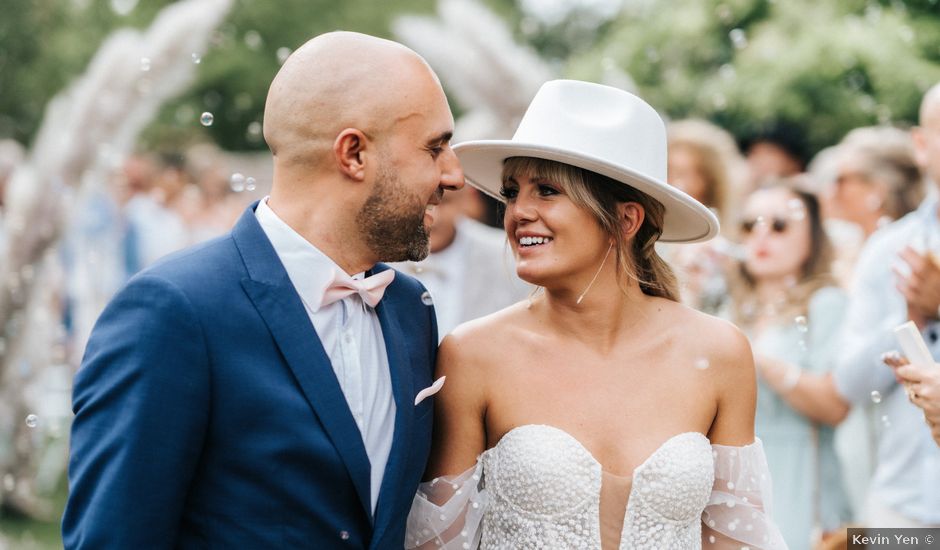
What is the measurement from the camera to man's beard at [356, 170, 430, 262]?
9.42ft

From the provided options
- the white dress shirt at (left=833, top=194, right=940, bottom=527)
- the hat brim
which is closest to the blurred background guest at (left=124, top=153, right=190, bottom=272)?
the white dress shirt at (left=833, top=194, right=940, bottom=527)

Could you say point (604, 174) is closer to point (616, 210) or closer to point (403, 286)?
point (616, 210)

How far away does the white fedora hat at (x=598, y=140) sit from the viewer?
323cm

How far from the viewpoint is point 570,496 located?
3240mm

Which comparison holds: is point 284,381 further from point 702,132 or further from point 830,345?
point 702,132

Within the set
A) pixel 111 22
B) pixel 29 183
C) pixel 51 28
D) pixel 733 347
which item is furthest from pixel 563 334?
pixel 111 22

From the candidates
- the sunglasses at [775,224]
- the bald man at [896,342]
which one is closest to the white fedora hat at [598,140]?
the bald man at [896,342]

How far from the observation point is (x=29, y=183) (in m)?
7.42

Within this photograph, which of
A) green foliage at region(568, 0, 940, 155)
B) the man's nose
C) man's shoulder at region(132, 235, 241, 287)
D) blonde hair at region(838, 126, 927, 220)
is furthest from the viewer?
green foliage at region(568, 0, 940, 155)

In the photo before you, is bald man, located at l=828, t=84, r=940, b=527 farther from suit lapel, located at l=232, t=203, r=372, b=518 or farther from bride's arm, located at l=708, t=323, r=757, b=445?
suit lapel, located at l=232, t=203, r=372, b=518

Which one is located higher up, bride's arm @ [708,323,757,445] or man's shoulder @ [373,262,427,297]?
man's shoulder @ [373,262,427,297]

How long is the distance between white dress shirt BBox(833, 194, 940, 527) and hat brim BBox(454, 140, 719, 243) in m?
1.69

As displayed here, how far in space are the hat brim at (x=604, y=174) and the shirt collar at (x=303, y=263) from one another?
2.29 ft

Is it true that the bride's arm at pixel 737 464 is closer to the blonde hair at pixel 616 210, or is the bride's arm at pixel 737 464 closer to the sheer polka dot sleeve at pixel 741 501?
the sheer polka dot sleeve at pixel 741 501
